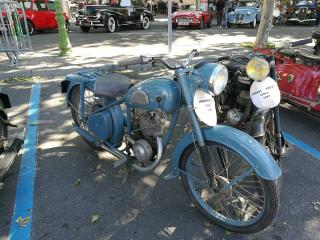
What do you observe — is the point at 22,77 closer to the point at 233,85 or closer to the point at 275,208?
the point at 233,85

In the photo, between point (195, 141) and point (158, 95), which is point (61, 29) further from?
point (195, 141)

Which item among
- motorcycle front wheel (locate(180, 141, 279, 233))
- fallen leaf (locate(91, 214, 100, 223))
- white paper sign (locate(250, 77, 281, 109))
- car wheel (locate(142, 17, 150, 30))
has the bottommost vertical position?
car wheel (locate(142, 17, 150, 30))

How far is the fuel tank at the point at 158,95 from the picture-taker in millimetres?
2648

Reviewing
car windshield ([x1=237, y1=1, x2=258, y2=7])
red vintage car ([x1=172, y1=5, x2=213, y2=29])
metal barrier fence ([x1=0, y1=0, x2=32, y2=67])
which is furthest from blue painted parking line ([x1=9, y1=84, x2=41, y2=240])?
car windshield ([x1=237, y1=1, x2=258, y2=7])

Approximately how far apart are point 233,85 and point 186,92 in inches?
54.4

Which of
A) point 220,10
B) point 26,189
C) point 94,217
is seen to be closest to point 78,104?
point 26,189

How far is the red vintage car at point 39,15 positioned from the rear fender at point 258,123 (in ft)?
45.9

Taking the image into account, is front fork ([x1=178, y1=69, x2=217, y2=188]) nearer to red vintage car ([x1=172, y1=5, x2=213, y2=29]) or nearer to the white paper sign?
the white paper sign

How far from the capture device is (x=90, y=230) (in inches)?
106

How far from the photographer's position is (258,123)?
2932 millimetres

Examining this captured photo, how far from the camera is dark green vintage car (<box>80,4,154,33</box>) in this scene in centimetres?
1489

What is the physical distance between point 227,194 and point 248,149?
55 centimetres

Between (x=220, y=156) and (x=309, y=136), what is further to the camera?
(x=309, y=136)

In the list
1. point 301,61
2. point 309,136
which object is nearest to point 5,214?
point 309,136
